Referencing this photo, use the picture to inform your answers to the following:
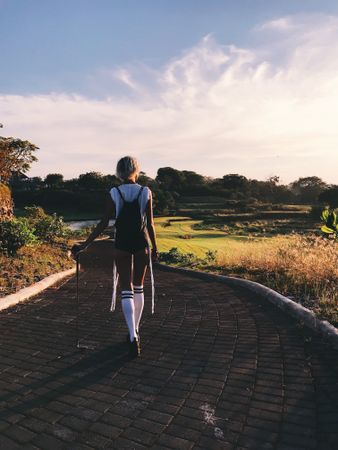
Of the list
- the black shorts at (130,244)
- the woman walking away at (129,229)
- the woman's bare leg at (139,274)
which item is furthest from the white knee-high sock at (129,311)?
the black shorts at (130,244)

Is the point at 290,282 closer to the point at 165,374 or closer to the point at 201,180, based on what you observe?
the point at 165,374

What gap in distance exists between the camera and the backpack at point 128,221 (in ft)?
15.4

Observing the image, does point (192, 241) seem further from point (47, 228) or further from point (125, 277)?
point (125, 277)

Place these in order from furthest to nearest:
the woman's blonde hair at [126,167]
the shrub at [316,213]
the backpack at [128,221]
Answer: the shrub at [316,213]
the woman's blonde hair at [126,167]
the backpack at [128,221]

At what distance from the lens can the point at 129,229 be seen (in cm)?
470

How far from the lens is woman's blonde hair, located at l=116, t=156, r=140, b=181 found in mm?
4836

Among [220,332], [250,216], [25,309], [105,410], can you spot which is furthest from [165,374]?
[250,216]

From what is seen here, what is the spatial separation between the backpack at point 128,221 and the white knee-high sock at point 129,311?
737 mm

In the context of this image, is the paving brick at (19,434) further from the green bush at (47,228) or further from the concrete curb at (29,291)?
the green bush at (47,228)

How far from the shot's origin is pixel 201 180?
88.2m

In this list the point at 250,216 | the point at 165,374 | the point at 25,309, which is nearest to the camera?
the point at 165,374

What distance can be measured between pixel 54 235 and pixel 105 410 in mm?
14907

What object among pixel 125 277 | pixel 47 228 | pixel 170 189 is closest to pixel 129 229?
pixel 125 277

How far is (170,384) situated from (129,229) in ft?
6.18
